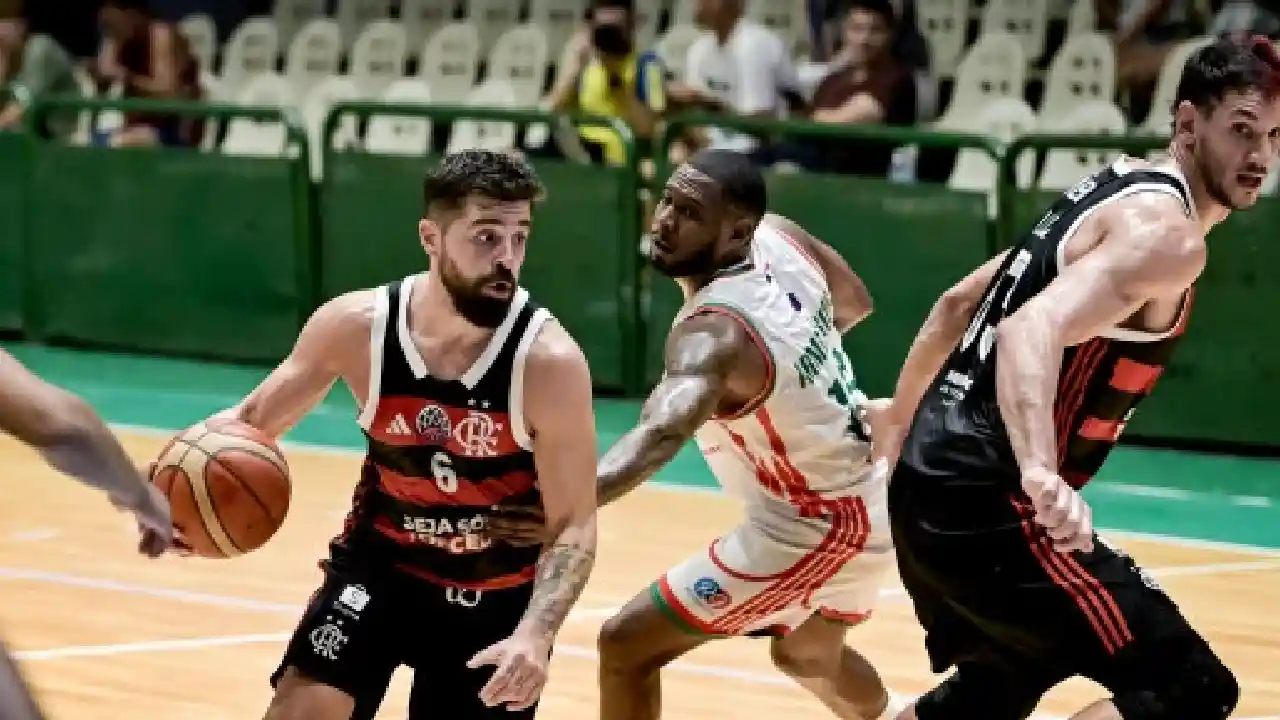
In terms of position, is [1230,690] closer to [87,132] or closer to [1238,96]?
[1238,96]

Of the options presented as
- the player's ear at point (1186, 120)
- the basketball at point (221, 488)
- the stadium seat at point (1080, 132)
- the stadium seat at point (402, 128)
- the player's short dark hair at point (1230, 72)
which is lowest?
the stadium seat at point (402, 128)

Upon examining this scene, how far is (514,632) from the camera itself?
552 centimetres

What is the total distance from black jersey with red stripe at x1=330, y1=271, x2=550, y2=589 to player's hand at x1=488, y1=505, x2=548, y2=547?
24 mm

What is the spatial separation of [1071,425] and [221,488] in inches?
79.3

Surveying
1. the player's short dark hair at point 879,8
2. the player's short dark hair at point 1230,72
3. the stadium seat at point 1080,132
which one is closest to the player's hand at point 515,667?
the player's short dark hair at point 1230,72

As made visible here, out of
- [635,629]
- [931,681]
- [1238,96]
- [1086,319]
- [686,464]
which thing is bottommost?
[686,464]

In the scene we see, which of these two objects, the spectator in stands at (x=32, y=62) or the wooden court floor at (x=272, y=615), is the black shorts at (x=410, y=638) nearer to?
the wooden court floor at (x=272, y=615)

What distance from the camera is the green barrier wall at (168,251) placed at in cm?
1563

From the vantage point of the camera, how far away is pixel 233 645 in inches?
337

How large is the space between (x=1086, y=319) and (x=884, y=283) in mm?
8397

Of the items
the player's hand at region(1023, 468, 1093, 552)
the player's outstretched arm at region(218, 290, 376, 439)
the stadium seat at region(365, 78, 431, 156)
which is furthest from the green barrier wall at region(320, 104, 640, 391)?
the player's hand at region(1023, 468, 1093, 552)

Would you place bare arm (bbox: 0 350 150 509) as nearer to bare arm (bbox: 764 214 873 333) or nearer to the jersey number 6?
the jersey number 6

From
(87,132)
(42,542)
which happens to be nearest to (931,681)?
(42,542)

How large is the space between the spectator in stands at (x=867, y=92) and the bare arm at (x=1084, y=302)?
8.51 m
